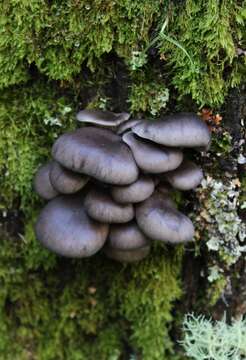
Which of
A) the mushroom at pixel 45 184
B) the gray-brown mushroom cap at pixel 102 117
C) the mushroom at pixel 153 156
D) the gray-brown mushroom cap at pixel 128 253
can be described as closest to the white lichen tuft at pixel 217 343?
the gray-brown mushroom cap at pixel 128 253

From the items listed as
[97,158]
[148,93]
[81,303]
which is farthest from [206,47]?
[81,303]

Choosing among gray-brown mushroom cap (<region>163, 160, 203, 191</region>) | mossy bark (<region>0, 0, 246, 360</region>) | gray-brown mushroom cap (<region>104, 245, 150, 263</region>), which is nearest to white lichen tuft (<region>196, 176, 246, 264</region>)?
mossy bark (<region>0, 0, 246, 360</region>)

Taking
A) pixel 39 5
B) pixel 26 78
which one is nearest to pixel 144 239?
pixel 26 78

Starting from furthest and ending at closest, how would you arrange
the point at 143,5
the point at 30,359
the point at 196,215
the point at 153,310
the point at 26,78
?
the point at 30,359, the point at 153,310, the point at 196,215, the point at 26,78, the point at 143,5

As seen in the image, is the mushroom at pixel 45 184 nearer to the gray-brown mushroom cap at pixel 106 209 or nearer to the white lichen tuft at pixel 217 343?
the gray-brown mushroom cap at pixel 106 209

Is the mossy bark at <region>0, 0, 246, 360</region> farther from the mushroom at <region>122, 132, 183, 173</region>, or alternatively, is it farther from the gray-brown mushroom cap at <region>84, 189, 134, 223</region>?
the gray-brown mushroom cap at <region>84, 189, 134, 223</region>

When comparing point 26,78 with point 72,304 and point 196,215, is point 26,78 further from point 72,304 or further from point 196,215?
point 72,304
